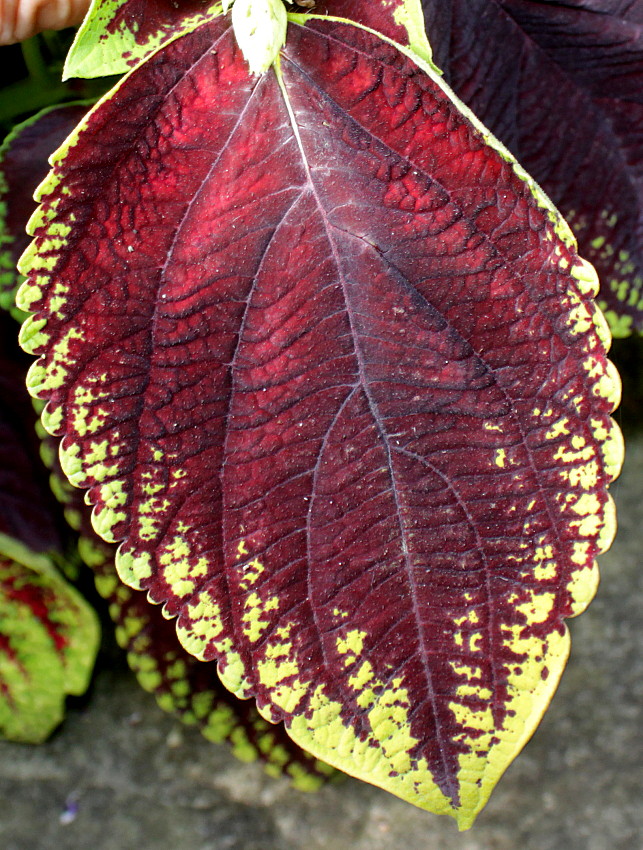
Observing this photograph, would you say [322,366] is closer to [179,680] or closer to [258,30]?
[258,30]

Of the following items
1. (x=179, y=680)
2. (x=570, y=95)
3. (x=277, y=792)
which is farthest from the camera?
(x=277, y=792)

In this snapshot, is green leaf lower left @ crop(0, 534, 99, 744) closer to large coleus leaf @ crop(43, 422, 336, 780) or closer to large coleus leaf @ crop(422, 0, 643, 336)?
large coleus leaf @ crop(43, 422, 336, 780)

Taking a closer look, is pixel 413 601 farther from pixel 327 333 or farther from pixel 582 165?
pixel 582 165

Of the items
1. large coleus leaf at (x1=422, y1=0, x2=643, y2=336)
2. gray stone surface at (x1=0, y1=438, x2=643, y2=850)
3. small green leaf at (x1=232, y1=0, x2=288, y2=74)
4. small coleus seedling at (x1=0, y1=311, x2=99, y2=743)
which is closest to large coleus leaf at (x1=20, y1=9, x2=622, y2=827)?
small green leaf at (x1=232, y1=0, x2=288, y2=74)

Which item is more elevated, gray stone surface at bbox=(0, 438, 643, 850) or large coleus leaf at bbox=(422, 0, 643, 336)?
large coleus leaf at bbox=(422, 0, 643, 336)

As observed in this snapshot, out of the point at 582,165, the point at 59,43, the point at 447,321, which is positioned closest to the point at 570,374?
the point at 447,321

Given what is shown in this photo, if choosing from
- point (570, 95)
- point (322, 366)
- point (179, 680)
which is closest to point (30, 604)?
point (179, 680)
